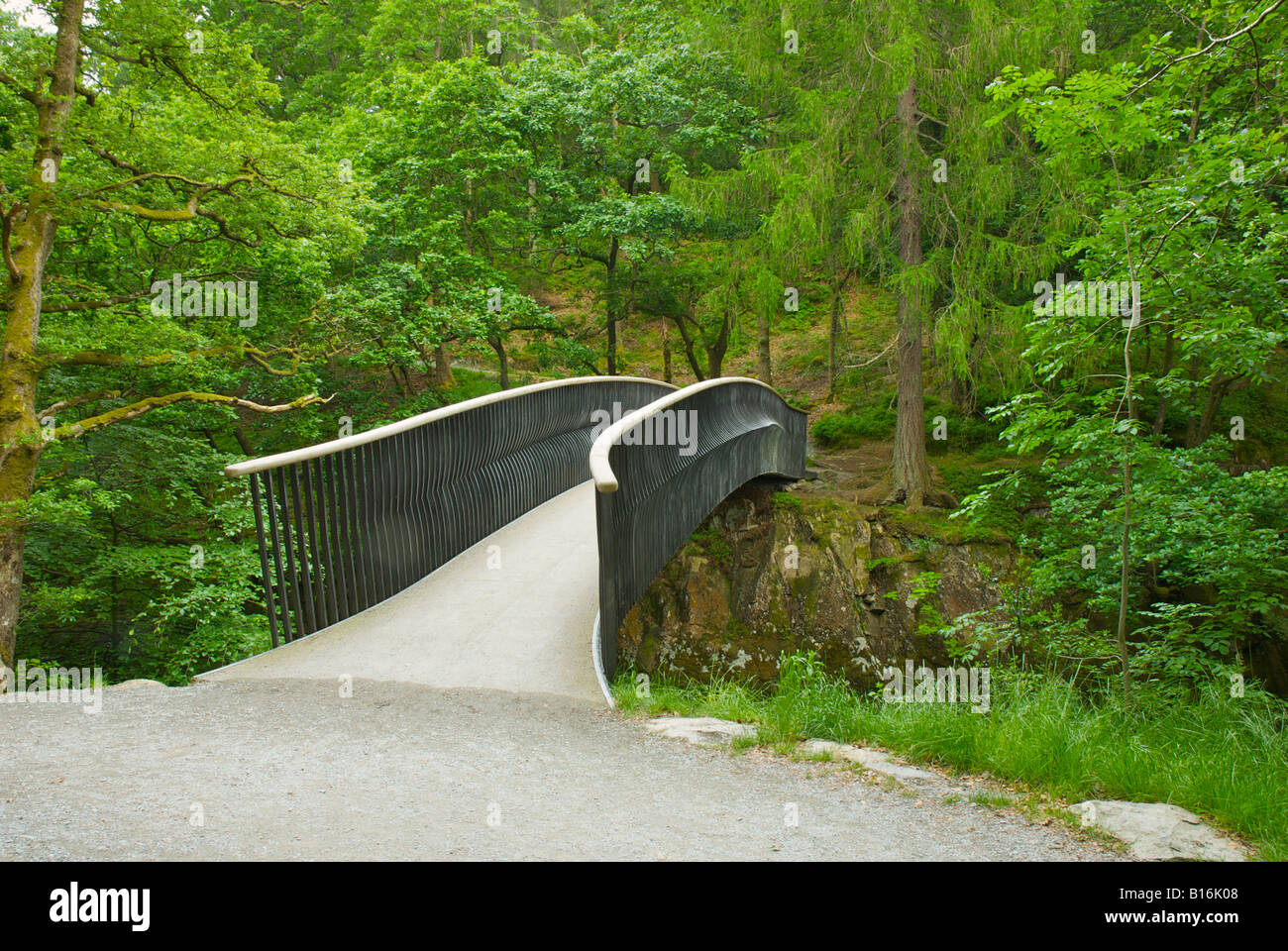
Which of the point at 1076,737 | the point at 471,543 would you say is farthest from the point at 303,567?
the point at 1076,737

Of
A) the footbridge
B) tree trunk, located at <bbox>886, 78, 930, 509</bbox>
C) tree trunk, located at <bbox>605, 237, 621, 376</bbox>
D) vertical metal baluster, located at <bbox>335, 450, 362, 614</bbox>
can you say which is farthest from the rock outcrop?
vertical metal baluster, located at <bbox>335, 450, 362, 614</bbox>

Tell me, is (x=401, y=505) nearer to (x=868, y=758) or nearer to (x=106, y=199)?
(x=868, y=758)

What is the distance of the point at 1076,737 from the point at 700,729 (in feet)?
6.12

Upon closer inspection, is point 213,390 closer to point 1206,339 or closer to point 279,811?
point 279,811

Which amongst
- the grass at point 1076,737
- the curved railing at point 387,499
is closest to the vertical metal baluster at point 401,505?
the curved railing at point 387,499

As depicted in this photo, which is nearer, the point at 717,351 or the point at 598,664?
the point at 598,664

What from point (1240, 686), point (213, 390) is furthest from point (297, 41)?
A: point (1240, 686)

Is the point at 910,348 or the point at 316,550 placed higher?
the point at 910,348

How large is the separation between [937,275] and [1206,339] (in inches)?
336

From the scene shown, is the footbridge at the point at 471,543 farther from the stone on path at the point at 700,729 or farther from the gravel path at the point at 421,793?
the gravel path at the point at 421,793

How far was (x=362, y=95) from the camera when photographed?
2136cm

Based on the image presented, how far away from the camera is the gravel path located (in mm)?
3137

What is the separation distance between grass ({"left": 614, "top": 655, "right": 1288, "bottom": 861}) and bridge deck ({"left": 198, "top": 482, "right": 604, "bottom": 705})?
614mm

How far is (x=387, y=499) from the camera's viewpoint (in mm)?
6762
